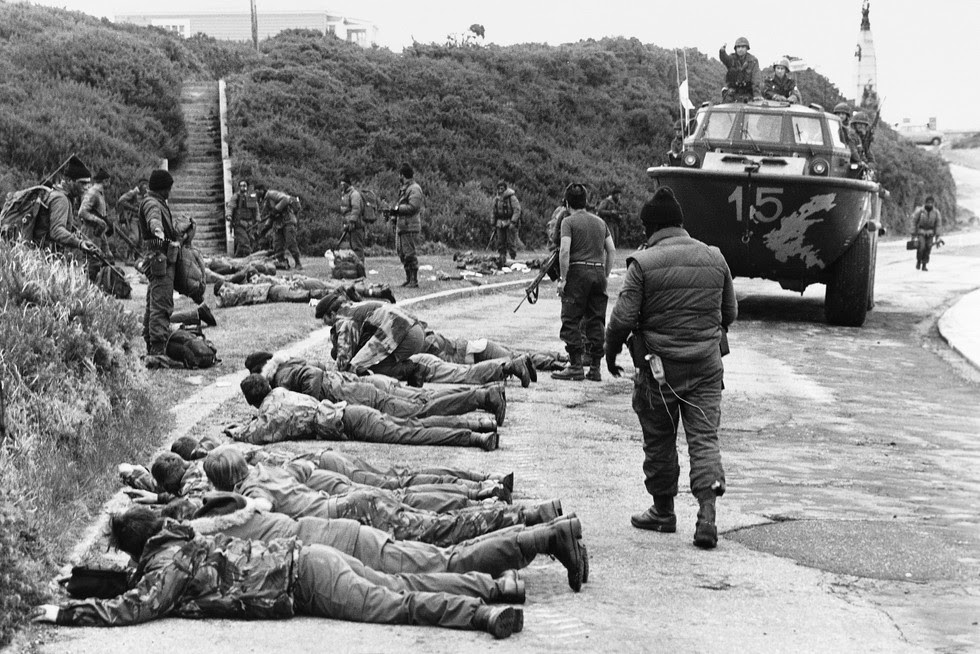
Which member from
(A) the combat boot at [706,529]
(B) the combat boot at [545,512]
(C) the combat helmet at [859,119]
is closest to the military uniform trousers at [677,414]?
(A) the combat boot at [706,529]

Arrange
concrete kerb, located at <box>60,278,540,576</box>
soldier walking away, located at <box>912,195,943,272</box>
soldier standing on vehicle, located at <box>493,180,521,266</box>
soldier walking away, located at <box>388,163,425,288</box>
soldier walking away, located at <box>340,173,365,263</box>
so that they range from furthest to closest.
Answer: soldier walking away, located at <box>912,195,943,272</box> → soldier standing on vehicle, located at <box>493,180,521,266</box> → soldier walking away, located at <box>340,173,365,263</box> → soldier walking away, located at <box>388,163,425,288</box> → concrete kerb, located at <box>60,278,540,576</box>

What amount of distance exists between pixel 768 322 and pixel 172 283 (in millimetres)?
9862

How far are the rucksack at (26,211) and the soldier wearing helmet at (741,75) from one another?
1042 centimetres

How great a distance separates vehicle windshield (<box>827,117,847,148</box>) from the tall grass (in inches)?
442

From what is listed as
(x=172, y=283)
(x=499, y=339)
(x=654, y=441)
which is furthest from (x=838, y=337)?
(x=654, y=441)

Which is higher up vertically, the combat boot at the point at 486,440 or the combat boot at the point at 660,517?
the combat boot at the point at 660,517

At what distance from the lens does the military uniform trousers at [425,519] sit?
6.70m

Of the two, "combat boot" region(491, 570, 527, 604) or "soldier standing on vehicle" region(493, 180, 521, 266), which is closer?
"combat boot" region(491, 570, 527, 604)

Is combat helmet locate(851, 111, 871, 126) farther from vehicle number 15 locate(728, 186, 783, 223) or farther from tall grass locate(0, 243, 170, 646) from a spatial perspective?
tall grass locate(0, 243, 170, 646)

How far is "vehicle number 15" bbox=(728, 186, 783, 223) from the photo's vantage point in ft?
57.5

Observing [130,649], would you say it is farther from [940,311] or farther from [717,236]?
[940,311]

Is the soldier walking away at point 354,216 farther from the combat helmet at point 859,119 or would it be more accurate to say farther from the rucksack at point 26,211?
the rucksack at point 26,211

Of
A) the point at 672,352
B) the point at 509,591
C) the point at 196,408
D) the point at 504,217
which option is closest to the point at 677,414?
the point at 672,352

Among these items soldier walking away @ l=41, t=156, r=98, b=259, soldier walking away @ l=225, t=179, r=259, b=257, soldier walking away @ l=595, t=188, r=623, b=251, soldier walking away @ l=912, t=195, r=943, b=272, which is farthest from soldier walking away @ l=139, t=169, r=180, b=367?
soldier walking away @ l=912, t=195, r=943, b=272
